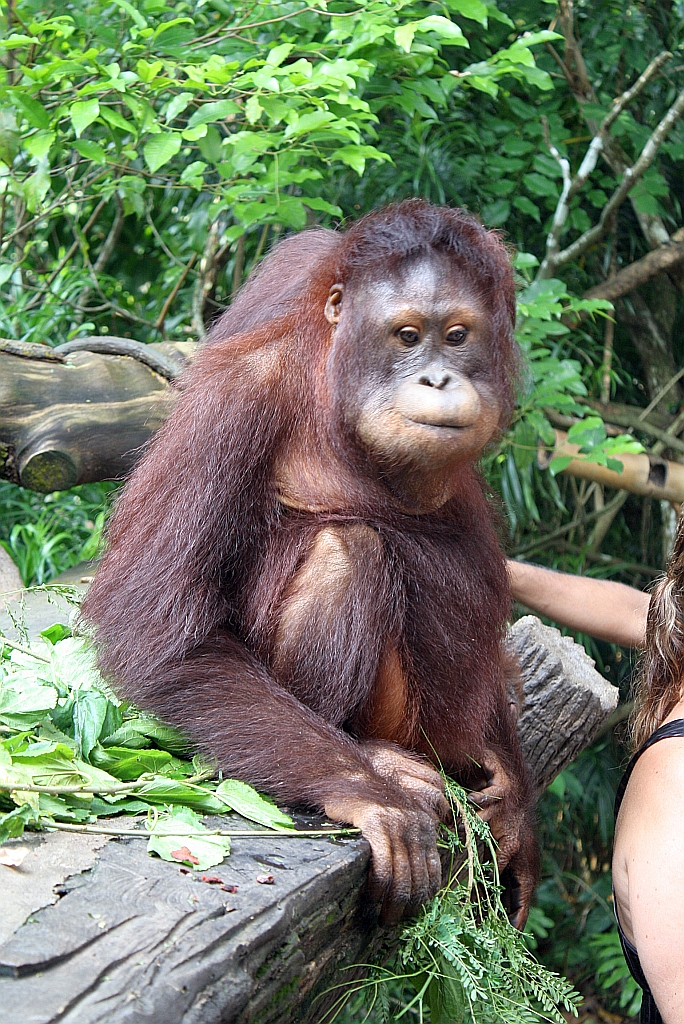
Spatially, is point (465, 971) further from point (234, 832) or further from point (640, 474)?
point (640, 474)

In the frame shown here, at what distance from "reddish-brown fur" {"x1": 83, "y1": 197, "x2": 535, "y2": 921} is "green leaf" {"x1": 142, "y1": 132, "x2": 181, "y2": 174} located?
2.26 ft

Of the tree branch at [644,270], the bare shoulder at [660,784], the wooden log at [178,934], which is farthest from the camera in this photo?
the tree branch at [644,270]

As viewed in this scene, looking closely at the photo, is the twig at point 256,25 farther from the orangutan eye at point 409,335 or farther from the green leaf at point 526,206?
the green leaf at point 526,206

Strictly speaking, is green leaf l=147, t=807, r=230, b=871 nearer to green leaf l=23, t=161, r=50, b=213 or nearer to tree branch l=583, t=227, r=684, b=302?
green leaf l=23, t=161, r=50, b=213

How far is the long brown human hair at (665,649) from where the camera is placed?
1.82 meters

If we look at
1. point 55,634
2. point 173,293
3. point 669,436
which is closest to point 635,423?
point 669,436

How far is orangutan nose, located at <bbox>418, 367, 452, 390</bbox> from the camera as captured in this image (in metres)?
1.89

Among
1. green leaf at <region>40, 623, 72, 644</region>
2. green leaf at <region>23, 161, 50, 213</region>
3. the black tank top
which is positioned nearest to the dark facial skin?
the black tank top

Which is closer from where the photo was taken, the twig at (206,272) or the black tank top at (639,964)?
the black tank top at (639,964)

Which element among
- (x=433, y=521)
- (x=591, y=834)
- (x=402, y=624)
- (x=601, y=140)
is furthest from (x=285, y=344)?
(x=591, y=834)

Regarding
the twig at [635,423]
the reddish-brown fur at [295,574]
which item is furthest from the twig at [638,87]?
the reddish-brown fur at [295,574]

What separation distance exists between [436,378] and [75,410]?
50.8 inches

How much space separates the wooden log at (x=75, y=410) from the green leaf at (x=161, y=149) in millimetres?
577

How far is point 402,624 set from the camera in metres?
2.02
